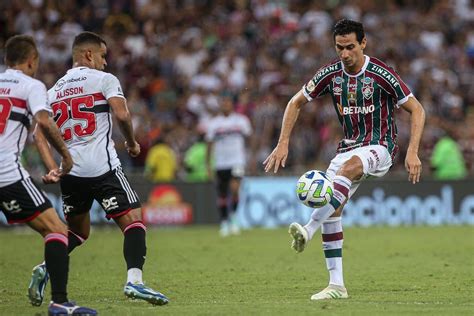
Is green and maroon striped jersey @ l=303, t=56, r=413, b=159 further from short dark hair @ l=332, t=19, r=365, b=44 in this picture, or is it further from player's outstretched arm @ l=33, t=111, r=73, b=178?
player's outstretched arm @ l=33, t=111, r=73, b=178

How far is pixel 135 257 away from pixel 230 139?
11.7 meters

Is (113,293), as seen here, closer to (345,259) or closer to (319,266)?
(319,266)

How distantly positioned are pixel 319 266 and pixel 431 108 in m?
12.7

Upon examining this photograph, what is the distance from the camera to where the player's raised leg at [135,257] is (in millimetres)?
8836

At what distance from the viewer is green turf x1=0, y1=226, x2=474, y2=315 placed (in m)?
8.80

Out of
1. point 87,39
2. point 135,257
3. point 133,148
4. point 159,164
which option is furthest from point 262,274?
point 159,164

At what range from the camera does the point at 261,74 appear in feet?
84.0

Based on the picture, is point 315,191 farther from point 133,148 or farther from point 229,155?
point 229,155

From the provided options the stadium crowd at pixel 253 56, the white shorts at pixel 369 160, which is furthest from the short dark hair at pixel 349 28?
the stadium crowd at pixel 253 56

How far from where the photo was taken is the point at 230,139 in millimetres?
20703

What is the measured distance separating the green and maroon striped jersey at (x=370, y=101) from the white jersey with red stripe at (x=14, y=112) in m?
3.26

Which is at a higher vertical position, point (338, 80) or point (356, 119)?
point (338, 80)

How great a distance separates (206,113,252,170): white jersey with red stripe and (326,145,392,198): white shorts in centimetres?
1091

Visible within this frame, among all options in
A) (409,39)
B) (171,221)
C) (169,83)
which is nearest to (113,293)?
(171,221)
